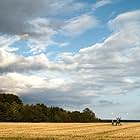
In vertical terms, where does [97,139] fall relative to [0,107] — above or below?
below

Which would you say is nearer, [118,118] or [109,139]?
[109,139]

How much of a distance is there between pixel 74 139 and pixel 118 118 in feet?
231

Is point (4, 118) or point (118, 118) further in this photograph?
point (4, 118)

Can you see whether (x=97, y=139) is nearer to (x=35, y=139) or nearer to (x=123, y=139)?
(x=123, y=139)

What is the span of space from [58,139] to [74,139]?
186 cm

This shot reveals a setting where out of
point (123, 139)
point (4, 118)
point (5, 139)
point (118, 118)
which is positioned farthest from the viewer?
point (4, 118)

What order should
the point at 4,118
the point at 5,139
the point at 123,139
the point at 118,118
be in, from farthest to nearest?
the point at 4,118
the point at 118,118
the point at 123,139
the point at 5,139

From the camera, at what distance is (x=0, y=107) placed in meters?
200

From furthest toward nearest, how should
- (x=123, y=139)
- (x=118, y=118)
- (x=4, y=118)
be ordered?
1. (x=4, y=118)
2. (x=118, y=118)
3. (x=123, y=139)

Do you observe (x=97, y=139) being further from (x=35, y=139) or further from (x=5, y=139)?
(x=5, y=139)

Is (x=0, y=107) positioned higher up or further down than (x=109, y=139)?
higher up

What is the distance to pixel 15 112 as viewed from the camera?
19725cm

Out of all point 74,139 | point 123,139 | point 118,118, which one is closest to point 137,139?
point 123,139

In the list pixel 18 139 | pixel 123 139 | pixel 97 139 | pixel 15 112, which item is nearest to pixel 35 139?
pixel 18 139
